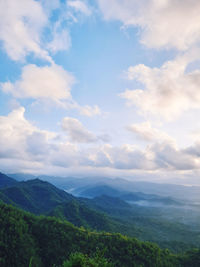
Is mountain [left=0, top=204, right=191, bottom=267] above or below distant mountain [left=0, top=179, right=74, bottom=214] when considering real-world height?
above

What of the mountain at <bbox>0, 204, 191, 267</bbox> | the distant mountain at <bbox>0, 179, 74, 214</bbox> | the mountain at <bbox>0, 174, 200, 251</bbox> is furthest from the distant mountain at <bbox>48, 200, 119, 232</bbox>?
the mountain at <bbox>0, 204, 191, 267</bbox>

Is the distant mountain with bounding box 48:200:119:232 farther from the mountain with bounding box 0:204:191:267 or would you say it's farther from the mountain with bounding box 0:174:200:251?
the mountain with bounding box 0:204:191:267

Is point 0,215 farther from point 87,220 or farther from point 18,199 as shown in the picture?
point 18,199

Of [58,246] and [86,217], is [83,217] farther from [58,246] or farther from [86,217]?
[58,246]

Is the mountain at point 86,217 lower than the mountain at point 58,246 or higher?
lower

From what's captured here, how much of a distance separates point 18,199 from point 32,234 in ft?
396

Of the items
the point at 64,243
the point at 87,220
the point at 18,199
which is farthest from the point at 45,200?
the point at 64,243

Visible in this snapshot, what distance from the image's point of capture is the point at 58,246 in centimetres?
3638

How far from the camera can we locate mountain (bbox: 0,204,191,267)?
103ft

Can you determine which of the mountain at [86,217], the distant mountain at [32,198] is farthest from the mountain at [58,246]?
the distant mountain at [32,198]

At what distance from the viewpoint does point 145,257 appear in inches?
1447

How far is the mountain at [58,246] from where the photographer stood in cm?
3142

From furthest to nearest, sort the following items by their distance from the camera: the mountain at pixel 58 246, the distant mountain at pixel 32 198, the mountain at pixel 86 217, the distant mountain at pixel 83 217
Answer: the distant mountain at pixel 32 198 < the mountain at pixel 86 217 < the distant mountain at pixel 83 217 < the mountain at pixel 58 246

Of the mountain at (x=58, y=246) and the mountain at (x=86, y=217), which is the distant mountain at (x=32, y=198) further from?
the mountain at (x=58, y=246)
